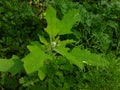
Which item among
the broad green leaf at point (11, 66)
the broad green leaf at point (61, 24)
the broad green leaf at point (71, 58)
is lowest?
the broad green leaf at point (11, 66)

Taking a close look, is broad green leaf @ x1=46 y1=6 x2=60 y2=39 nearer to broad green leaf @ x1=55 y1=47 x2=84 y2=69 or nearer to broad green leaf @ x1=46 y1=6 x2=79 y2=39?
broad green leaf @ x1=46 y1=6 x2=79 y2=39

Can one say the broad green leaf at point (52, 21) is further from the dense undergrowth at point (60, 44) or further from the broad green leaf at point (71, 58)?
the broad green leaf at point (71, 58)

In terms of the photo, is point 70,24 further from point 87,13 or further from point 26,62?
point 87,13

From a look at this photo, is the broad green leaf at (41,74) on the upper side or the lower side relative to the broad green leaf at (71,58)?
lower

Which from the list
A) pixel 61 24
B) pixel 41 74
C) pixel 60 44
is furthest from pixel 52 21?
pixel 41 74

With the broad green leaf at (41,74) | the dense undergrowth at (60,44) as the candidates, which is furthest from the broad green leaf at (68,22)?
the broad green leaf at (41,74)

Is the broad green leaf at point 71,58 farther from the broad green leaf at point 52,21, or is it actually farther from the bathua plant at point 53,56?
the broad green leaf at point 52,21

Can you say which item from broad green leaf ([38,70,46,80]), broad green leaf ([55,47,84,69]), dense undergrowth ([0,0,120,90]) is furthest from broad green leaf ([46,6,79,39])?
broad green leaf ([38,70,46,80])

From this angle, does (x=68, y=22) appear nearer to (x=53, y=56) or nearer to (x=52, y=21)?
(x=52, y=21)

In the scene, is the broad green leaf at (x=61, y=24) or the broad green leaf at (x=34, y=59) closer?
the broad green leaf at (x=34, y=59)
